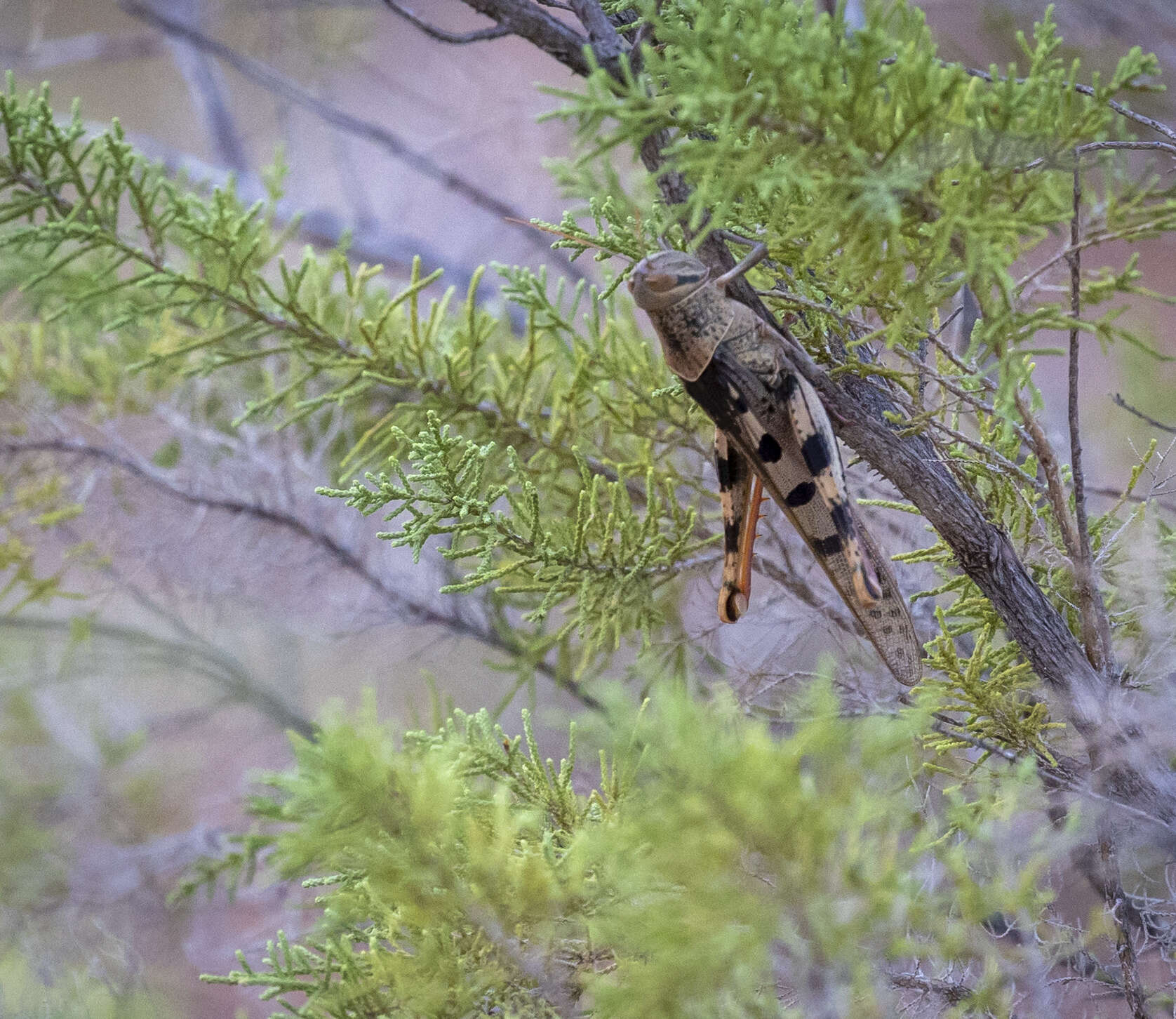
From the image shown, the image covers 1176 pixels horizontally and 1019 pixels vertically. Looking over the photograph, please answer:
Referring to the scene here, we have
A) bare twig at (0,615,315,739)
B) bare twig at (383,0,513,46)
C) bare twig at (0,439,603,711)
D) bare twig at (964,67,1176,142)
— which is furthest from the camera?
bare twig at (0,615,315,739)

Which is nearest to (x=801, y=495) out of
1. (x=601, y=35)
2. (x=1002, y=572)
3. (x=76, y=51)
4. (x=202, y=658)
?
(x=1002, y=572)

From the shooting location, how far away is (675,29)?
1.01ft

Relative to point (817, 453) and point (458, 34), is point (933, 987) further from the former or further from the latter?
point (458, 34)

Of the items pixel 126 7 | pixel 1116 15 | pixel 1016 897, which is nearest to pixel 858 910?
pixel 1016 897

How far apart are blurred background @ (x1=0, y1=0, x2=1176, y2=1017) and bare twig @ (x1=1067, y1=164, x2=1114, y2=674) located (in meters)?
0.29

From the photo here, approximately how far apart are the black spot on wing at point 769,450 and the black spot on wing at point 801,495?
0.6 inches

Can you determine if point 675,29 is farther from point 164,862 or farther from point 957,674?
point 164,862

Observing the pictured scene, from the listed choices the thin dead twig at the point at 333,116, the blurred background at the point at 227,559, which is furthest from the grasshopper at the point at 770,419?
the thin dead twig at the point at 333,116

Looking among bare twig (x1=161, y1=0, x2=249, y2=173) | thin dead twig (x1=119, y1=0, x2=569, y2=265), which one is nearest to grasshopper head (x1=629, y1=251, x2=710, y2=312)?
thin dead twig (x1=119, y1=0, x2=569, y2=265)

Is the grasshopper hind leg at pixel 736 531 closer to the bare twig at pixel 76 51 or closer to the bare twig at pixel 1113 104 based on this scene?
the bare twig at pixel 1113 104

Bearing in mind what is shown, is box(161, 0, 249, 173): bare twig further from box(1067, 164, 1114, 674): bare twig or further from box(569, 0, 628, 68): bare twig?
box(1067, 164, 1114, 674): bare twig

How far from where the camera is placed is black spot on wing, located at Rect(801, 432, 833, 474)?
0.37 m

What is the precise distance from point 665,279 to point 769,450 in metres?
0.09

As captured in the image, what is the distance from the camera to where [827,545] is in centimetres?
39
